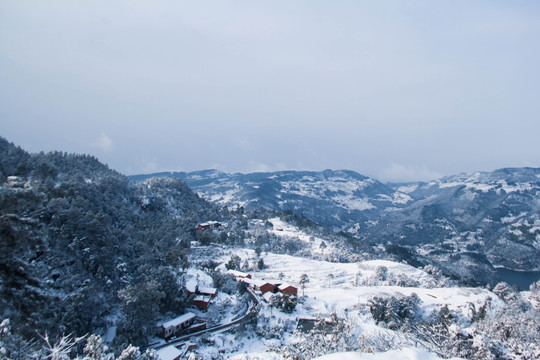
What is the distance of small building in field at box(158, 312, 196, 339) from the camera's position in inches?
1344

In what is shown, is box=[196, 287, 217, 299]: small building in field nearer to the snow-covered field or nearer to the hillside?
the hillside

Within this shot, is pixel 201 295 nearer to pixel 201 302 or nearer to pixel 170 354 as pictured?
pixel 201 302

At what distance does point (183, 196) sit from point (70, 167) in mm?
45427

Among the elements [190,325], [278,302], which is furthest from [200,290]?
[278,302]

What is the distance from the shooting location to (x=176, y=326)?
3528 cm

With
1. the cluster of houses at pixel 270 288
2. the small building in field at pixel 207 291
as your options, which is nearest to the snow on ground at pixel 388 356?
the small building in field at pixel 207 291

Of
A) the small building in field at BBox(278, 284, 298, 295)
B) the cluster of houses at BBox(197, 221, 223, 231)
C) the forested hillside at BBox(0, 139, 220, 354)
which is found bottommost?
the small building in field at BBox(278, 284, 298, 295)

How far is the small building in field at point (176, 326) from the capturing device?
112 feet

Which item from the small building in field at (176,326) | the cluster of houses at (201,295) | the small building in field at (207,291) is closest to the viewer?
the small building in field at (176,326)

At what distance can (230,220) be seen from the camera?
125m

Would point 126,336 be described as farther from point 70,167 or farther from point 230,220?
point 230,220

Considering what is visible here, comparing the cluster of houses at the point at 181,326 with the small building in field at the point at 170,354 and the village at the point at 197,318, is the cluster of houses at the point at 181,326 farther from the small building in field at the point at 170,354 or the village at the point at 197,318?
the small building in field at the point at 170,354

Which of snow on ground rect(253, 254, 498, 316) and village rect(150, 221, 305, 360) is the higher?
village rect(150, 221, 305, 360)

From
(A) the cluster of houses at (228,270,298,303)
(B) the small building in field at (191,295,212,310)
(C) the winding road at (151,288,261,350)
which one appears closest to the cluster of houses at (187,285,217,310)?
(B) the small building in field at (191,295,212,310)
